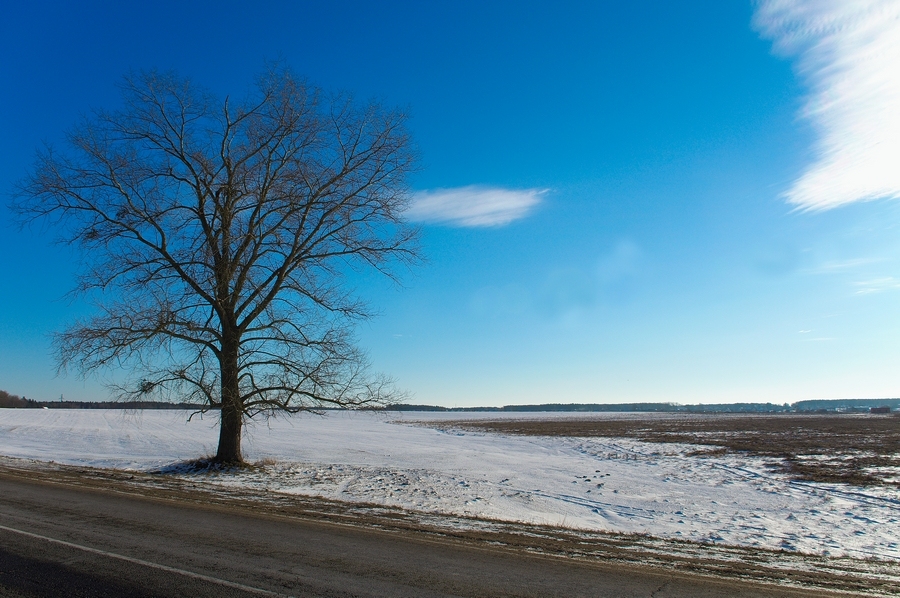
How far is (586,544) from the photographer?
8.25m

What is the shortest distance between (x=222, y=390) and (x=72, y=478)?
4106 millimetres

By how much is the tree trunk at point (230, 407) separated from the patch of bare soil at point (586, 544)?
3.93 meters

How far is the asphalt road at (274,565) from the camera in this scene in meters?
5.75

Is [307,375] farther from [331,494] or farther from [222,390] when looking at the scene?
[331,494]

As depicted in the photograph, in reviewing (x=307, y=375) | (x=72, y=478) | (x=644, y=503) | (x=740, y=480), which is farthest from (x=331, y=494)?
(x=740, y=480)

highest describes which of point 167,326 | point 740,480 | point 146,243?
point 146,243

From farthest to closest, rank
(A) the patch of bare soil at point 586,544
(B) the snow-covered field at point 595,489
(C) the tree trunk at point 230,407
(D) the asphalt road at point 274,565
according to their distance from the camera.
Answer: (C) the tree trunk at point 230,407
(B) the snow-covered field at point 595,489
(A) the patch of bare soil at point 586,544
(D) the asphalt road at point 274,565

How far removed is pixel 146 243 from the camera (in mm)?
16891

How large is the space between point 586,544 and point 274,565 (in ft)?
14.3

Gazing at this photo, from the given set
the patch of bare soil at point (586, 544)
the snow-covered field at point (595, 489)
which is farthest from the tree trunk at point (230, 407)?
the patch of bare soil at point (586, 544)

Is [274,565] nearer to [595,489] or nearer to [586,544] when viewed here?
[586,544]

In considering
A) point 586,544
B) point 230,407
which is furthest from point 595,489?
point 230,407

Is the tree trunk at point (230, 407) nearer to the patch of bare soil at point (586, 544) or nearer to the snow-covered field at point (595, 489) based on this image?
the snow-covered field at point (595, 489)

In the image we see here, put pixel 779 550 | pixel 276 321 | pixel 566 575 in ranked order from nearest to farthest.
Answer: pixel 566 575 → pixel 779 550 → pixel 276 321
